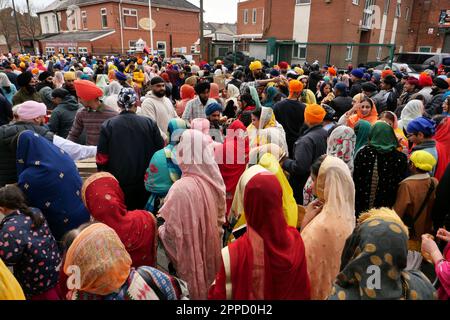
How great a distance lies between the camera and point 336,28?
78.2ft

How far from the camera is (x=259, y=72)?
352 inches

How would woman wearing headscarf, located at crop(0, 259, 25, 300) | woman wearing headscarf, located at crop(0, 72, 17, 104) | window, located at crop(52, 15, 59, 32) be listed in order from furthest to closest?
window, located at crop(52, 15, 59, 32) < woman wearing headscarf, located at crop(0, 72, 17, 104) < woman wearing headscarf, located at crop(0, 259, 25, 300)

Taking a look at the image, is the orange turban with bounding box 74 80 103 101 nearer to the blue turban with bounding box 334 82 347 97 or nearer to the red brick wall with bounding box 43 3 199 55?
the blue turban with bounding box 334 82 347 97

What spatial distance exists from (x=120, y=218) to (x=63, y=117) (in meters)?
3.00

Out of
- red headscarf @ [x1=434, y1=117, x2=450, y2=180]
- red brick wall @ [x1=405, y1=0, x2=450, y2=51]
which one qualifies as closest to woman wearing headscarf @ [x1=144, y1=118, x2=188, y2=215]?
red headscarf @ [x1=434, y1=117, x2=450, y2=180]

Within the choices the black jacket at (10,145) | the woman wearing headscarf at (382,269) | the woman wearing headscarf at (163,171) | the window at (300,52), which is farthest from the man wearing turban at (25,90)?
the window at (300,52)

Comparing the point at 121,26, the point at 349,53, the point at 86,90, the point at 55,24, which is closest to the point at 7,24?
the point at 55,24

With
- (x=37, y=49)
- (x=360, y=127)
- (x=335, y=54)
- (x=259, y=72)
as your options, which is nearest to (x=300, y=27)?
(x=335, y=54)

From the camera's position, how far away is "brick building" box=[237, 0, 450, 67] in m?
21.3

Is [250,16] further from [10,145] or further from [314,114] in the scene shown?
[10,145]

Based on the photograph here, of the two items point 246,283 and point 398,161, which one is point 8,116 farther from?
point 398,161

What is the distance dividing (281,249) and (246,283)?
0.93ft

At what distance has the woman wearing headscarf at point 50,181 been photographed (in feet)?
8.71

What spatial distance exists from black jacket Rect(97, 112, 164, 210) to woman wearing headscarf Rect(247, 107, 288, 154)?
4.13 ft
